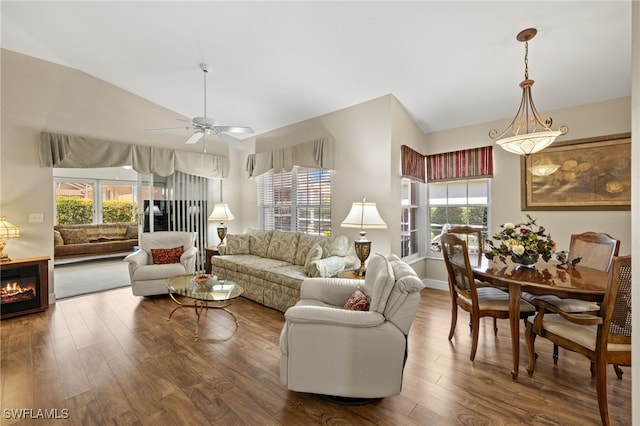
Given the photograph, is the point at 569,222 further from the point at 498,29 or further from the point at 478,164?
the point at 498,29

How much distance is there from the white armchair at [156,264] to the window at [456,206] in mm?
3984

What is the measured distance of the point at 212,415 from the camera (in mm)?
1798

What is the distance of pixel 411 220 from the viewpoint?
4578 mm

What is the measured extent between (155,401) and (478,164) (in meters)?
4.58

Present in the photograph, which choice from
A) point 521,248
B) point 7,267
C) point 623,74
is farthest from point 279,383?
point 623,74

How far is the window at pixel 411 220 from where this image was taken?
13.9 feet

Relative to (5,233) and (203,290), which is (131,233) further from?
(203,290)

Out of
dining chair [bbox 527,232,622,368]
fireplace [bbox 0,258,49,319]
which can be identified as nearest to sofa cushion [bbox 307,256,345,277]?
dining chair [bbox 527,232,622,368]

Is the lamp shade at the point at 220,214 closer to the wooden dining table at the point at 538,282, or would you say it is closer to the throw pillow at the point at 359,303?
the throw pillow at the point at 359,303

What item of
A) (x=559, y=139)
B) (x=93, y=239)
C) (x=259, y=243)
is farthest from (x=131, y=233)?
(x=559, y=139)

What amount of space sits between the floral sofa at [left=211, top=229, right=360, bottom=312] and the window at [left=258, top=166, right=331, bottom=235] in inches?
23.3

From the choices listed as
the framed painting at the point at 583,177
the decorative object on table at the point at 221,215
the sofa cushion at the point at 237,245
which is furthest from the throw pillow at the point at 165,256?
the framed painting at the point at 583,177

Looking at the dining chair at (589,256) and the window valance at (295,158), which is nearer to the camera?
the dining chair at (589,256)

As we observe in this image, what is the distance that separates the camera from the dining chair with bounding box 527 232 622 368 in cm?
235
